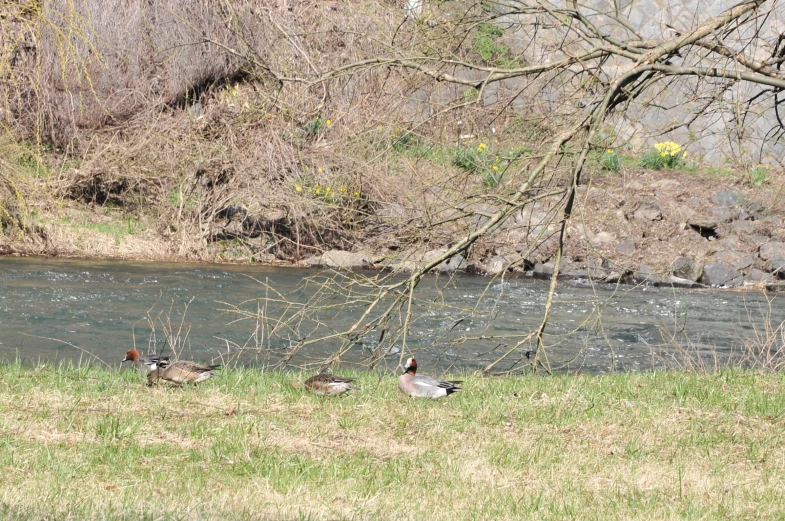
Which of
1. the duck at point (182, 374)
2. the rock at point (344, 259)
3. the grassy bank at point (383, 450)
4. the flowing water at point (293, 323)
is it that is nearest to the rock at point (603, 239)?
the flowing water at point (293, 323)

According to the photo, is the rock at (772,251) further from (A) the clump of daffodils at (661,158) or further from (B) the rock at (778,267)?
(A) the clump of daffodils at (661,158)

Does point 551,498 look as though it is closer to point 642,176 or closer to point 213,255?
point 213,255

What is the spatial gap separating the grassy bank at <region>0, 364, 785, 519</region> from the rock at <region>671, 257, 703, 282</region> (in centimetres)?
984

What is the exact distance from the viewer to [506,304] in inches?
577

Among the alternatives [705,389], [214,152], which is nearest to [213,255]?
[214,152]

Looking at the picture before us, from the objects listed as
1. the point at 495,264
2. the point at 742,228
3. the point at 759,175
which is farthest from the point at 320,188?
the point at 759,175

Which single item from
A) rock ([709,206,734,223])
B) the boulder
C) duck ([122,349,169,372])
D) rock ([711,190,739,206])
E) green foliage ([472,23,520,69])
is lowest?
duck ([122,349,169,372])

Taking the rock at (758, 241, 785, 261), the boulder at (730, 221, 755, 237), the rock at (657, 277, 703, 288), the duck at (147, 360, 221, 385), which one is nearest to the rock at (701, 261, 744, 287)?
the rock at (657, 277, 703, 288)

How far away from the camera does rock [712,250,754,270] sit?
1759 cm

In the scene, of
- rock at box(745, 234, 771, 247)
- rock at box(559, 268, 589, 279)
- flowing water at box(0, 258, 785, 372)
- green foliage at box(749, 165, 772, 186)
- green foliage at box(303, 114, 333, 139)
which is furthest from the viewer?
green foliage at box(749, 165, 772, 186)

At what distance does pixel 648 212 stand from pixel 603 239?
57.4 inches

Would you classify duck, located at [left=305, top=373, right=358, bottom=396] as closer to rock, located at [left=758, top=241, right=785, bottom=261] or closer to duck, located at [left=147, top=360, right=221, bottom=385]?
duck, located at [left=147, top=360, right=221, bottom=385]

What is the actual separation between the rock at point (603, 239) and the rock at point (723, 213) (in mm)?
2321

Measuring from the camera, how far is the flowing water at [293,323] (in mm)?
10906
